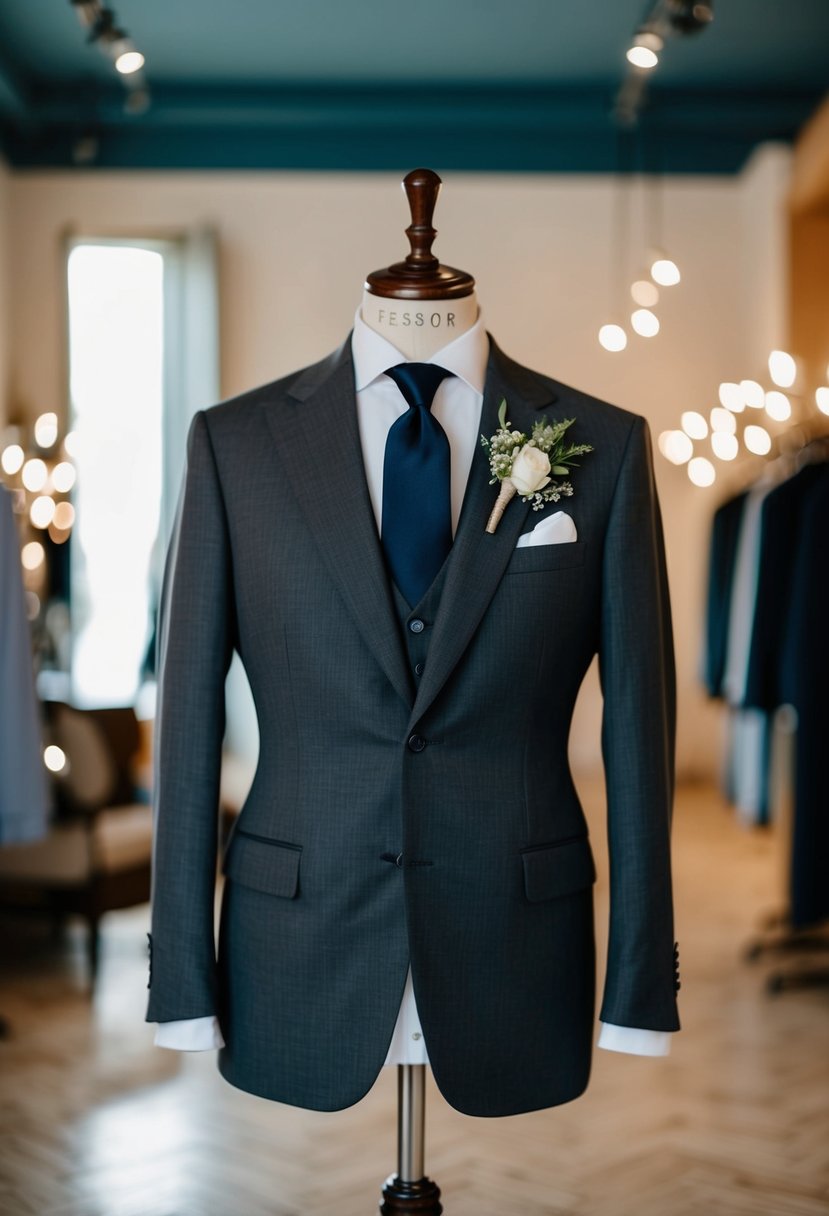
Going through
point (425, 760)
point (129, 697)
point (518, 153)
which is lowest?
point (129, 697)

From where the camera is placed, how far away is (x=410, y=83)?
6.84 metres

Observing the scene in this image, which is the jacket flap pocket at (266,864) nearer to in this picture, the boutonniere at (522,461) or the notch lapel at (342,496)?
the notch lapel at (342,496)

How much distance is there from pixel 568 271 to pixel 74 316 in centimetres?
286

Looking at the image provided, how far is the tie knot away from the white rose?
0.15 m

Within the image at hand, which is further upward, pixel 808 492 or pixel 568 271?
pixel 568 271

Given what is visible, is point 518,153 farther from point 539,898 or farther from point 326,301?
point 539,898

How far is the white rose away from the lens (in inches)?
59.9

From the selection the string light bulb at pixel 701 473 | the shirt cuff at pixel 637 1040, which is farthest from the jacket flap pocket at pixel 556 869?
the string light bulb at pixel 701 473

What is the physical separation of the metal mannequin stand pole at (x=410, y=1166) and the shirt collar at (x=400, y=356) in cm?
89

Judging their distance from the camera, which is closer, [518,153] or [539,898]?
[539,898]

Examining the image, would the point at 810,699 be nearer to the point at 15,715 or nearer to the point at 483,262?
the point at 15,715

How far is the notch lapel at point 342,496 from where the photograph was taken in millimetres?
1511

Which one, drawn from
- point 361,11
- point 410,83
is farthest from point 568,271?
point 361,11

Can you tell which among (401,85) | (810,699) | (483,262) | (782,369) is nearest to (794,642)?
(810,699)
